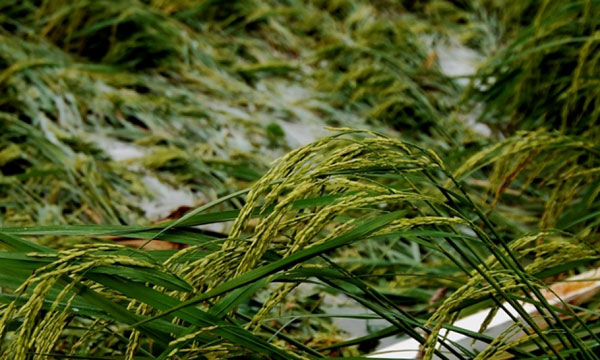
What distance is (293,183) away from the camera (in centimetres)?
86

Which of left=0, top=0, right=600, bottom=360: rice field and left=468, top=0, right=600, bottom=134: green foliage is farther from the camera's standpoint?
left=468, top=0, right=600, bottom=134: green foliage

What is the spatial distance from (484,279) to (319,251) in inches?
9.6

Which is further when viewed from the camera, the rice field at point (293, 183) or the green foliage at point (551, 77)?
the green foliage at point (551, 77)

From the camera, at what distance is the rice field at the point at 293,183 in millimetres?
847

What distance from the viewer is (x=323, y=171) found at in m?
0.86

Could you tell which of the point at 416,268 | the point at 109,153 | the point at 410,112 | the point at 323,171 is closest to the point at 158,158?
the point at 109,153

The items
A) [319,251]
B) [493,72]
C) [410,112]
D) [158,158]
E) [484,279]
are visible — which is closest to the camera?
[319,251]

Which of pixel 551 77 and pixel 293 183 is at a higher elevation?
pixel 551 77

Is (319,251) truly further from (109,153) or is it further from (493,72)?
(493,72)

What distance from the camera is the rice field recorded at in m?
0.85

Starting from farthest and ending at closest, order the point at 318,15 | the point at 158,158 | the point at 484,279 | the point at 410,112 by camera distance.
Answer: the point at 318,15, the point at 410,112, the point at 158,158, the point at 484,279

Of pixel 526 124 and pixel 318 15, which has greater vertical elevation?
pixel 318 15

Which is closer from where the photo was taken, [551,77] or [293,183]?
[293,183]

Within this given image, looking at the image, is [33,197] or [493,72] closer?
[33,197]
